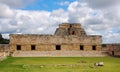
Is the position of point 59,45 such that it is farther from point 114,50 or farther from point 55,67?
point 55,67

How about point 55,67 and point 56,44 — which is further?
point 56,44

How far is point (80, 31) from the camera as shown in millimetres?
45406

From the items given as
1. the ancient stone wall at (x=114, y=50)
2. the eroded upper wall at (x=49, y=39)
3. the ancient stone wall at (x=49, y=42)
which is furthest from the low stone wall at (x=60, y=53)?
the eroded upper wall at (x=49, y=39)

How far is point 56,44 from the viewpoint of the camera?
4172cm

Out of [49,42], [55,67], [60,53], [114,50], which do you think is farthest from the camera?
[114,50]

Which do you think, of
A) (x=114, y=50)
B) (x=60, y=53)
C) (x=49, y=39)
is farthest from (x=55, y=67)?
(x=114, y=50)

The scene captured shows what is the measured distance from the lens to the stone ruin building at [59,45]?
1599 inches

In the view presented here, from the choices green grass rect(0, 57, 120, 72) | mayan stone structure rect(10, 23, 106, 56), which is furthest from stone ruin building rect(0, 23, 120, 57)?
green grass rect(0, 57, 120, 72)

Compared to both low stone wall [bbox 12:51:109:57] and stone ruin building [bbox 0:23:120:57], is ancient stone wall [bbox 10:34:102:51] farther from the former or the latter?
low stone wall [bbox 12:51:109:57]

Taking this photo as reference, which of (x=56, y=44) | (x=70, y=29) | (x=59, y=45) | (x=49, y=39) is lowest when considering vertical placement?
(x=59, y=45)

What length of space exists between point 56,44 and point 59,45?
53 centimetres

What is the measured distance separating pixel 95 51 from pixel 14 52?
42.8 feet

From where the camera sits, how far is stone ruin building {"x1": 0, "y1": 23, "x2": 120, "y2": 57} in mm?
40625

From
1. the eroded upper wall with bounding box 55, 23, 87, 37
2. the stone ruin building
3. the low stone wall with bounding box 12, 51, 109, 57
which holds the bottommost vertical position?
the low stone wall with bounding box 12, 51, 109, 57
